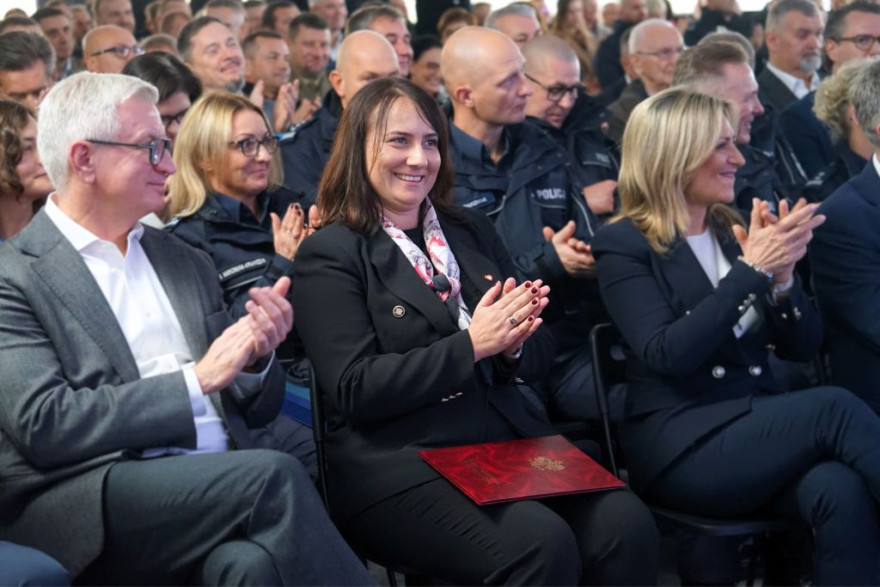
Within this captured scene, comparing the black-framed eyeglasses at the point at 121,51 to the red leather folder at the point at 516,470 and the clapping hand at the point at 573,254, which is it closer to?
the clapping hand at the point at 573,254

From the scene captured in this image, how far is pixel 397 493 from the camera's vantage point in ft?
9.67

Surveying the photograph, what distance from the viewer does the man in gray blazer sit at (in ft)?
8.41

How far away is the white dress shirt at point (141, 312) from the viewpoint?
2809 millimetres

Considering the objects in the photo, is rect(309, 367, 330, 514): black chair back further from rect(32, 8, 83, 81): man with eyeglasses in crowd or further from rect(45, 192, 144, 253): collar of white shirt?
rect(32, 8, 83, 81): man with eyeglasses in crowd

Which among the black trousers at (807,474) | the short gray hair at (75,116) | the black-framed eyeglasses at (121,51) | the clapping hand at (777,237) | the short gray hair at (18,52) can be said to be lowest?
the black trousers at (807,474)

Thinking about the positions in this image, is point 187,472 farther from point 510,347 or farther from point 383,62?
point 383,62

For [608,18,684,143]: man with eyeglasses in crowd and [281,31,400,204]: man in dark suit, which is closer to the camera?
[281,31,400,204]: man in dark suit

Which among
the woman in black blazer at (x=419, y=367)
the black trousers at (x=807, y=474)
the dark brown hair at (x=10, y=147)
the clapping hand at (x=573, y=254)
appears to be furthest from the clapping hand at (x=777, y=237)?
the dark brown hair at (x=10, y=147)

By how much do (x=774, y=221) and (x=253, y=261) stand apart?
61.2 inches

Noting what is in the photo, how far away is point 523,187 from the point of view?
4527 mm

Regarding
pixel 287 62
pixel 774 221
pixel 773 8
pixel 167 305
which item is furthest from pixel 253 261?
pixel 773 8

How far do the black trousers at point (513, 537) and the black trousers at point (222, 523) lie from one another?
0.32m

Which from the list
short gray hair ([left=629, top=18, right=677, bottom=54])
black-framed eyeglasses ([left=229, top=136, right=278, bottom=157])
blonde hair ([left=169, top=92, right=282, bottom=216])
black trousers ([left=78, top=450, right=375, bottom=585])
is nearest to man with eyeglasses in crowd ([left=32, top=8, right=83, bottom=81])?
short gray hair ([left=629, top=18, right=677, bottom=54])

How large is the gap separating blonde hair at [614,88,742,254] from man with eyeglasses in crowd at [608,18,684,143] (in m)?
2.87
